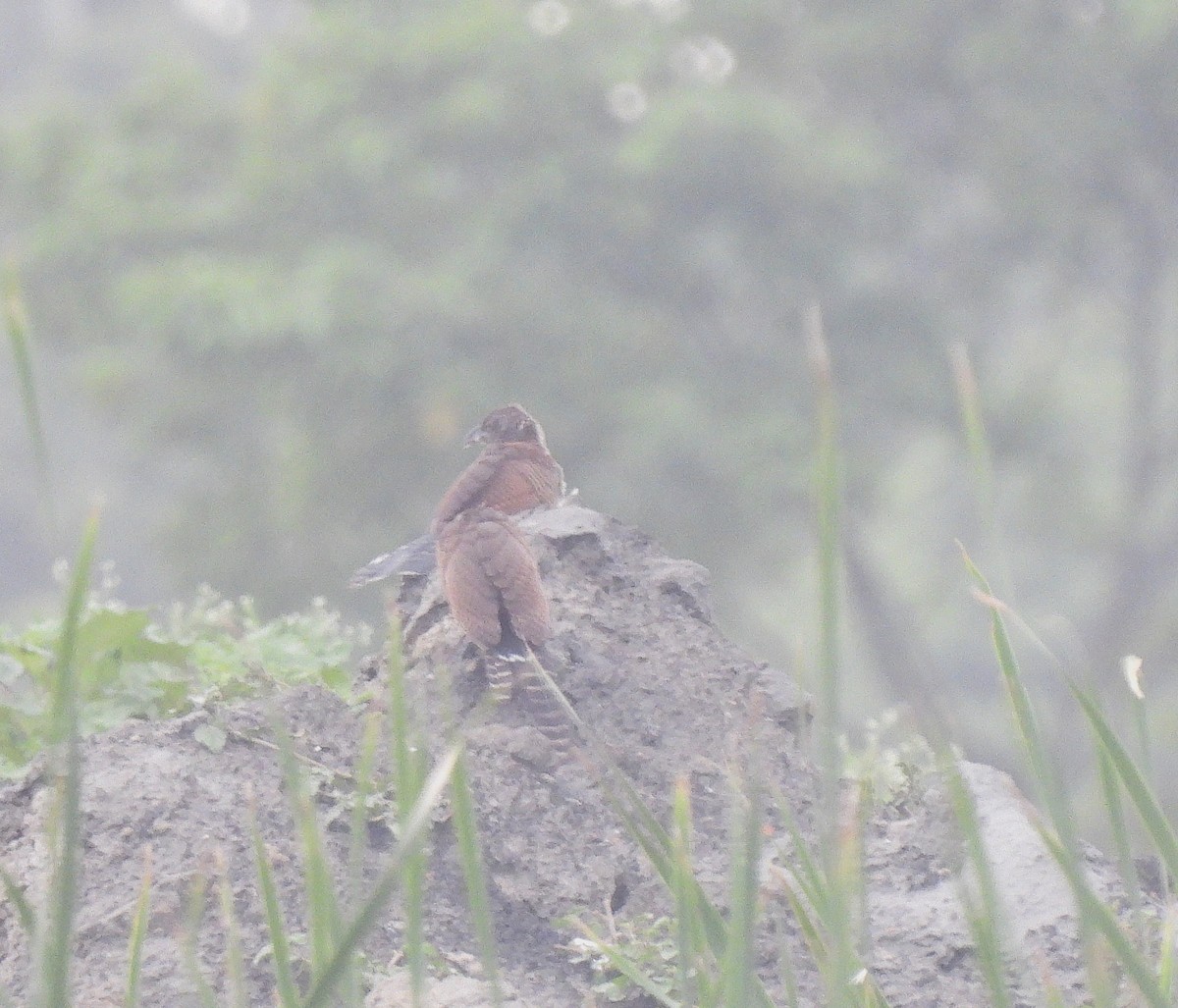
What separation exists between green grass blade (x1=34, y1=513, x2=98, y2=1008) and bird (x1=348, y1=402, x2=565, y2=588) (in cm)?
276

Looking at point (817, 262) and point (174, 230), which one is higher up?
point (174, 230)

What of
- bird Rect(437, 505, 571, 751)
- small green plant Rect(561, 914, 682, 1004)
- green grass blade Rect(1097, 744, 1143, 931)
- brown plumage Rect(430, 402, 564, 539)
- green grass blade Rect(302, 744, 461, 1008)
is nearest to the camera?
green grass blade Rect(302, 744, 461, 1008)

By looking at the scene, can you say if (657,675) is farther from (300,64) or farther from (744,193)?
(300,64)

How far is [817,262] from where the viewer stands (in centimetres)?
1482

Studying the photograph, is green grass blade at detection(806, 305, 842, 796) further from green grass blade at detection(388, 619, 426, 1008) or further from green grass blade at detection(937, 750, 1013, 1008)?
green grass blade at detection(388, 619, 426, 1008)

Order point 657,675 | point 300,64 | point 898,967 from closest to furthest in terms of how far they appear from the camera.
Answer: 1. point 898,967
2. point 657,675
3. point 300,64

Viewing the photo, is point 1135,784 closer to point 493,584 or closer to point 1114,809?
point 1114,809

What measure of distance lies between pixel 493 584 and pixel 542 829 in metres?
0.72

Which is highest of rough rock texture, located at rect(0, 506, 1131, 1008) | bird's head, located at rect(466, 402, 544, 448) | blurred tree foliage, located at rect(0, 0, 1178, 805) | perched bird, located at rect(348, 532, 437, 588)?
blurred tree foliage, located at rect(0, 0, 1178, 805)

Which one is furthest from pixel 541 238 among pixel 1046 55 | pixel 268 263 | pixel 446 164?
pixel 1046 55

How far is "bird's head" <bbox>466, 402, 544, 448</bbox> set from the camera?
566 centimetres

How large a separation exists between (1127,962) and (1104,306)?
1601cm

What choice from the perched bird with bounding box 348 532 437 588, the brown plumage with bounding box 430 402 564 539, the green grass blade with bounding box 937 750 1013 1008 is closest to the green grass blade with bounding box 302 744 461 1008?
the green grass blade with bounding box 937 750 1013 1008

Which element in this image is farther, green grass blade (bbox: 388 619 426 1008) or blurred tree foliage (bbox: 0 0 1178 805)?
blurred tree foliage (bbox: 0 0 1178 805)
